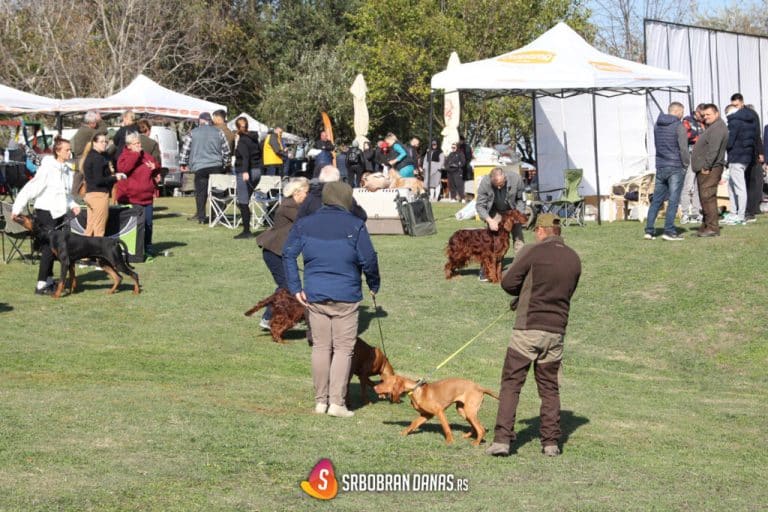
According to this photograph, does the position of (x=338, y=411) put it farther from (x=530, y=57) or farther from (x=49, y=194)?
(x=530, y=57)

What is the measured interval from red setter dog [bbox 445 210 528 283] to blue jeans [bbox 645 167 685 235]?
312cm

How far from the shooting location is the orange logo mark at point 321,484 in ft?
20.9

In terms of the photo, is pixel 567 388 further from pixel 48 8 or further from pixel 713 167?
pixel 48 8

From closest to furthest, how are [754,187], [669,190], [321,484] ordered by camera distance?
[321,484] < [669,190] < [754,187]

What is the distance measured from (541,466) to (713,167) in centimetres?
985

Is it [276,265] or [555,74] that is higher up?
[555,74]

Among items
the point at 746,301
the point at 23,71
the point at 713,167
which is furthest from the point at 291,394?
the point at 23,71

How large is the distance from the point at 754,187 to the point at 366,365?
39.9ft

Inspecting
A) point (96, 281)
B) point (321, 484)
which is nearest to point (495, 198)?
point (96, 281)

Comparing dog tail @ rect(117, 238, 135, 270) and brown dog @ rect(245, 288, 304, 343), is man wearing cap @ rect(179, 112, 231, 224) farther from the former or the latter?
brown dog @ rect(245, 288, 304, 343)

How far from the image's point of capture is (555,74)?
19047mm

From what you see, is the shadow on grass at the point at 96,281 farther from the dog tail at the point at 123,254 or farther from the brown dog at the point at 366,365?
the brown dog at the point at 366,365

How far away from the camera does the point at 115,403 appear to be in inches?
330

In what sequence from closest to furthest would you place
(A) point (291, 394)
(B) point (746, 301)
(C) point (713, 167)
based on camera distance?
(A) point (291, 394), (B) point (746, 301), (C) point (713, 167)
